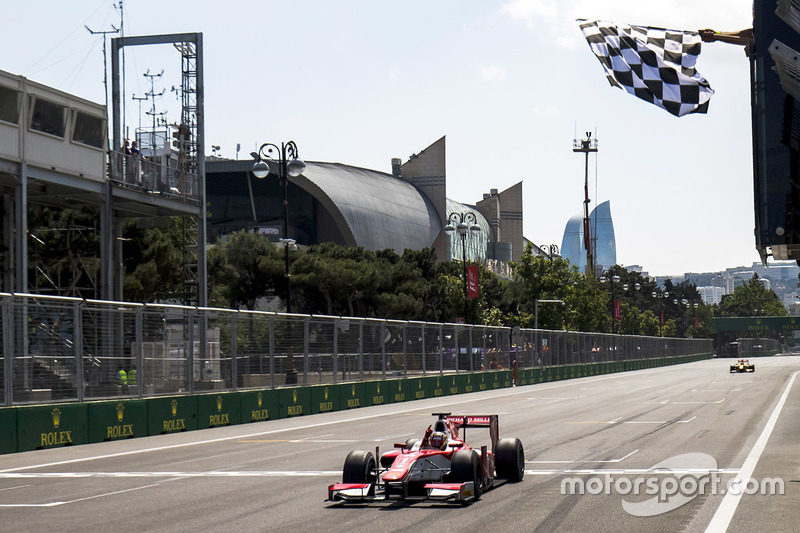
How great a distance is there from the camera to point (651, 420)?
2364cm

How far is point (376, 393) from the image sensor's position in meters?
35.2

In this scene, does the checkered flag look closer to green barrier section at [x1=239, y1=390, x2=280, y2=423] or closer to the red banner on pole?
green barrier section at [x1=239, y1=390, x2=280, y2=423]

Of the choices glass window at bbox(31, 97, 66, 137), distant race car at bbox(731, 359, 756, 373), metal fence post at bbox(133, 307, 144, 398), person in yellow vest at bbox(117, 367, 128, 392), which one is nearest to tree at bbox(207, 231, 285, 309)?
distant race car at bbox(731, 359, 756, 373)

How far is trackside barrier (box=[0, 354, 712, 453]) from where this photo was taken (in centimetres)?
1886

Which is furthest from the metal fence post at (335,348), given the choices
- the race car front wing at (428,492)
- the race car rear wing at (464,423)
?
the race car front wing at (428,492)

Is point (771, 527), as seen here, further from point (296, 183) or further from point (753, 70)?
point (296, 183)

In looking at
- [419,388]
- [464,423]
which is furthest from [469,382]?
[464,423]

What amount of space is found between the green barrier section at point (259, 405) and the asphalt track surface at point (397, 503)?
1350mm

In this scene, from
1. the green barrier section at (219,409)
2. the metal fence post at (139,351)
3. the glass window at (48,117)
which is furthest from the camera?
the glass window at (48,117)

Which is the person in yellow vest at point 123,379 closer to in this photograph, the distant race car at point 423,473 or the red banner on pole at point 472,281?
the distant race car at point 423,473

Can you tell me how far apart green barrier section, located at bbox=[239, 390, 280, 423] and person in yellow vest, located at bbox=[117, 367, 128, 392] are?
16.8 ft

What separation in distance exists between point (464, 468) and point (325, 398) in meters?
20.5

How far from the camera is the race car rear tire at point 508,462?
41.0 feet

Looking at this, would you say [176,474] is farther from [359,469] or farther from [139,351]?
[139,351]
